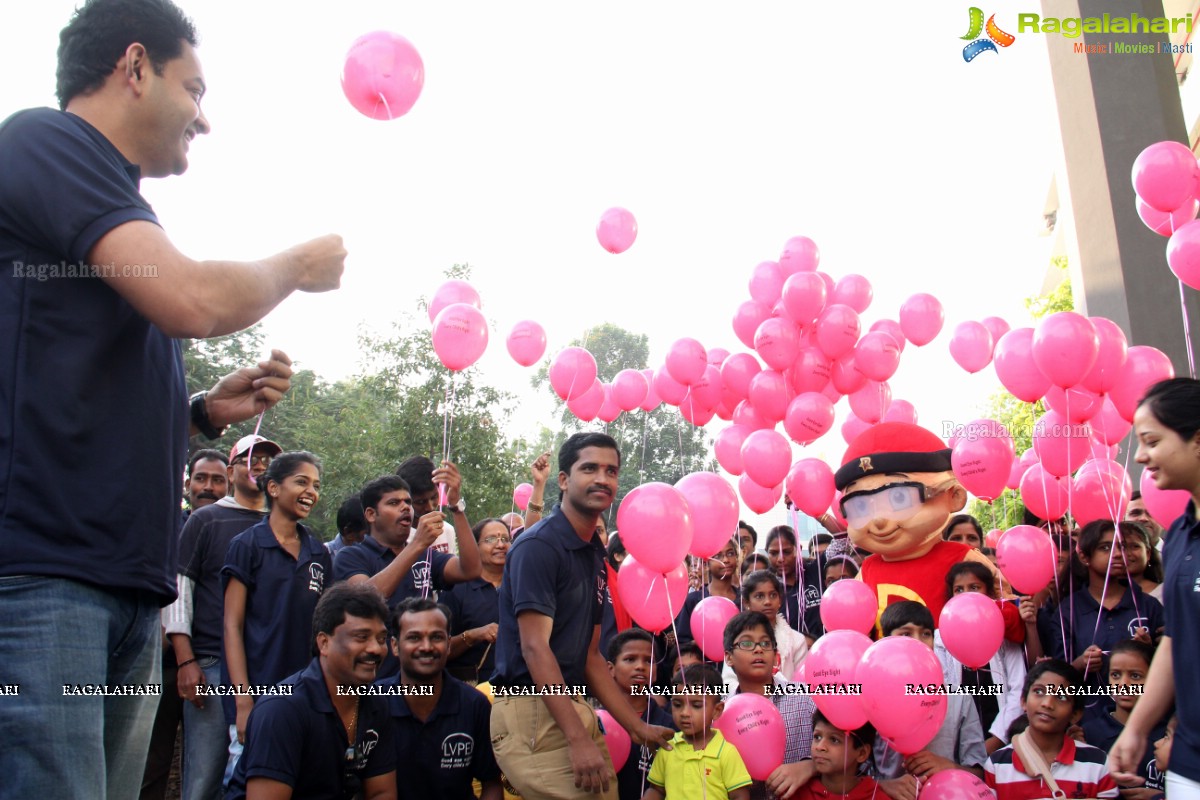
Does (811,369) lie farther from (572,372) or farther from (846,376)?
(572,372)

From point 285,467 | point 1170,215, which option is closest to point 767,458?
point 1170,215

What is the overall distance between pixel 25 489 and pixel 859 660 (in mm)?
3223

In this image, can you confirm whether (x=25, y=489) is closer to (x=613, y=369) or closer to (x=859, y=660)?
(x=859, y=660)

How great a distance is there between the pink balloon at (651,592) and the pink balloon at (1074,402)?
245 centimetres

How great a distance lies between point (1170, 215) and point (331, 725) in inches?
209

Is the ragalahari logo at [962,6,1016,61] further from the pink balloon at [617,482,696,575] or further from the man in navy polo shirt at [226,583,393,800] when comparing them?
the man in navy polo shirt at [226,583,393,800]

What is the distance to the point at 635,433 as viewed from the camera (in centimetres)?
2097

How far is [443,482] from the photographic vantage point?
4.67 meters

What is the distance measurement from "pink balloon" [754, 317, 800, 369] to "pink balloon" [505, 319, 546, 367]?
1.65 meters

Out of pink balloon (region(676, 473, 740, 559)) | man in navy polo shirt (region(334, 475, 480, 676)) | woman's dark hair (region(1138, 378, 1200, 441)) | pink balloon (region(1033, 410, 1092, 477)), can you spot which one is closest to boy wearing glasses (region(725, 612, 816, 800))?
pink balloon (region(676, 473, 740, 559))

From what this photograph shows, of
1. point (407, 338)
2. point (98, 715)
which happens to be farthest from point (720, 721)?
point (407, 338)

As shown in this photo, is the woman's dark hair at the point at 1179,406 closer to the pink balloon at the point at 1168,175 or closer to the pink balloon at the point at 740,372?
the pink balloon at the point at 1168,175

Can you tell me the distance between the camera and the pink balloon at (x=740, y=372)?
7.27 meters

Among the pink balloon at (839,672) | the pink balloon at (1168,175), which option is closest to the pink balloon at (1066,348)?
the pink balloon at (1168,175)
